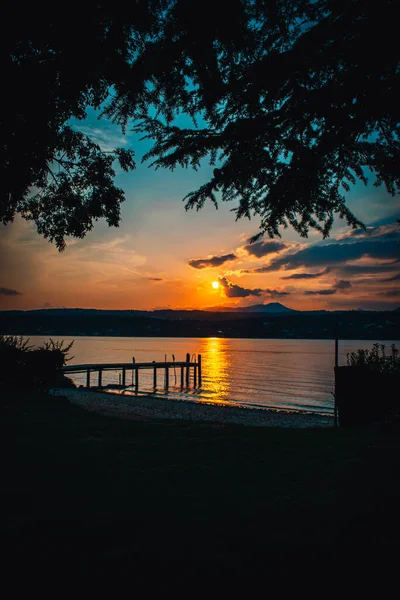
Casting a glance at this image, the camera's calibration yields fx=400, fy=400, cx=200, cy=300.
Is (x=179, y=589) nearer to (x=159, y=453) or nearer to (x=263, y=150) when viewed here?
(x=159, y=453)

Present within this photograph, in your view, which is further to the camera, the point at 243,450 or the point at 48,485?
the point at 243,450

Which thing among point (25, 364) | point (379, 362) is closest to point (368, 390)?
point (379, 362)

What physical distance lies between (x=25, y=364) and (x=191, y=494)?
1237cm

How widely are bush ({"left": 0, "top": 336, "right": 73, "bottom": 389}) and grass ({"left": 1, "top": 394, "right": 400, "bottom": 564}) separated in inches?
283

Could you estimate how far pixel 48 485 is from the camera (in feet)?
16.3

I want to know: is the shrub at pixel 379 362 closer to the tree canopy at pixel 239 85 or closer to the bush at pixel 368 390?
the bush at pixel 368 390

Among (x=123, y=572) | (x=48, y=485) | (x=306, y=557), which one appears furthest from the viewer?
(x=48, y=485)

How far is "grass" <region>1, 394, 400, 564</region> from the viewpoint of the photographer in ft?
11.8

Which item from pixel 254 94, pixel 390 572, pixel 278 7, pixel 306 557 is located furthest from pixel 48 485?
pixel 278 7

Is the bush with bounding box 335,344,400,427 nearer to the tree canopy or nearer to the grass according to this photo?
the grass

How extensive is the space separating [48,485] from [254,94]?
5860mm

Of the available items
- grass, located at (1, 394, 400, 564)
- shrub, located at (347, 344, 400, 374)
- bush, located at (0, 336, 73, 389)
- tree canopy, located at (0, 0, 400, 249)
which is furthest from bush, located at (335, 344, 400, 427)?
bush, located at (0, 336, 73, 389)

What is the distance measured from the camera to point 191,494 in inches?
190

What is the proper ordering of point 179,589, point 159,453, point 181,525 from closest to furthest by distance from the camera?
point 179,589, point 181,525, point 159,453
